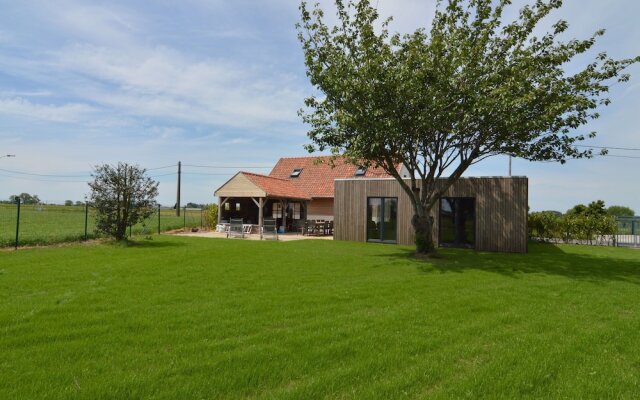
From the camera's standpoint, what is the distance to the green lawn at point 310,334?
12.2ft

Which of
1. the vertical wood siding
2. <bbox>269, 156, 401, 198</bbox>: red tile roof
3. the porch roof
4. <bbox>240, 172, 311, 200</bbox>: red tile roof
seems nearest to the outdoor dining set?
the porch roof

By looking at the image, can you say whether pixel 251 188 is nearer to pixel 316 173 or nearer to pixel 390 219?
pixel 316 173

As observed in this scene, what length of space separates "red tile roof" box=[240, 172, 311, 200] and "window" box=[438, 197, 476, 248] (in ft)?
Result: 31.5

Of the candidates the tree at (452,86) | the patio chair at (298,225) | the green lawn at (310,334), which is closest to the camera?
the green lawn at (310,334)

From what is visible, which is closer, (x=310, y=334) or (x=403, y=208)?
(x=310, y=334)

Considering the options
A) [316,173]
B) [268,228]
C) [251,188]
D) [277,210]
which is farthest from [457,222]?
[316,173]

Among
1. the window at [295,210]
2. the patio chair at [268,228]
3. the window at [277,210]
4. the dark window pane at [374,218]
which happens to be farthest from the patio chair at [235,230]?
the dark window pane at [374,218]

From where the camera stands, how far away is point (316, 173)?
1184 inches

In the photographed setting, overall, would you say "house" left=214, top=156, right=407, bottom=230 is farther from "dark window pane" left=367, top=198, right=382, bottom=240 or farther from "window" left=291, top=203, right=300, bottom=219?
"dark window pane" left=367, top=198, right=382, bottom=240

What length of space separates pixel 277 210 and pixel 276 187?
10.4 ft

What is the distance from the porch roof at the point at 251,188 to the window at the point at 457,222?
9598 mm

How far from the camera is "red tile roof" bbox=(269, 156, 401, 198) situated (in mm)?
27927

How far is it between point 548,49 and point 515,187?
6.15 m

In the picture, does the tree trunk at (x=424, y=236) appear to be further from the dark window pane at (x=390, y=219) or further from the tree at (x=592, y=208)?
the tree at (x=592, y=208)
